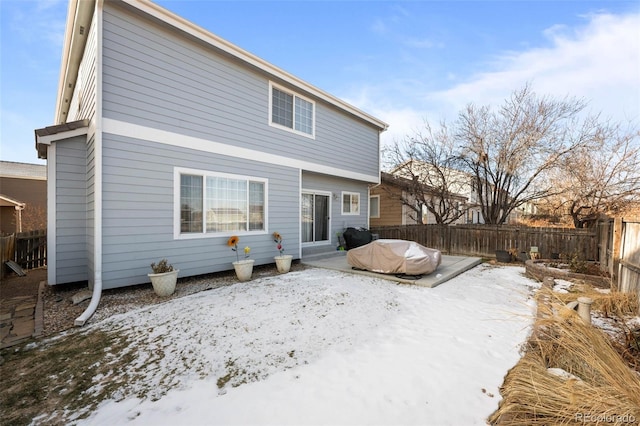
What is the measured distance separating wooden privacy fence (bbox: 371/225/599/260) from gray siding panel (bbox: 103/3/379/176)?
5.79 metres

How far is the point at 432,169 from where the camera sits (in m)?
11.6

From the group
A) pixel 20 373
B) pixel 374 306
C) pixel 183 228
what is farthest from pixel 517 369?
pixel 183 228

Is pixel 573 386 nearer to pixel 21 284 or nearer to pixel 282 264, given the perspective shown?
pixel 282 264

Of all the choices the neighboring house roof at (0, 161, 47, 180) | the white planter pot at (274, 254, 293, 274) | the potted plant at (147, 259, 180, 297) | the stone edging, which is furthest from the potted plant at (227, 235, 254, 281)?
the neighboring house roof at (0, 161, 47, 180)

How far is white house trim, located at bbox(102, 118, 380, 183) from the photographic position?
5035 millimetres

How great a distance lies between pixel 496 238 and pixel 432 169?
12.3 feet

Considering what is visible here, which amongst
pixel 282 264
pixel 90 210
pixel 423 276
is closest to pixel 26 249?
pixel 90 210

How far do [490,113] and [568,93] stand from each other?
2117mm

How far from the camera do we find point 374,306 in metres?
4.52

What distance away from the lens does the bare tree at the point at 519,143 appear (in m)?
8.73

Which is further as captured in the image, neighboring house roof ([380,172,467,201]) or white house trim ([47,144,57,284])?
neighboring house roof ([380,172,467,201])

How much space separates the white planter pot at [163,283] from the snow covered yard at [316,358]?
459 millimetres

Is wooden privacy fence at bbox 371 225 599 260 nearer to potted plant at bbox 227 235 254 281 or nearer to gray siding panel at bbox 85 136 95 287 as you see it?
potted plant at bbox 227 235 254 281

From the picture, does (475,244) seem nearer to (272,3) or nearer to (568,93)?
(568,93)
